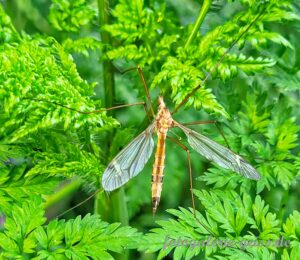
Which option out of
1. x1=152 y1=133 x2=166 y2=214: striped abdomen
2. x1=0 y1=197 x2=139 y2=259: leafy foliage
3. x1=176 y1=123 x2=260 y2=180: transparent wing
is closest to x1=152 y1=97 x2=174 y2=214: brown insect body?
x1=152 y1=133 x2=166 y2=214: striped abdomen

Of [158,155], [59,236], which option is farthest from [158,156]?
[59,236]

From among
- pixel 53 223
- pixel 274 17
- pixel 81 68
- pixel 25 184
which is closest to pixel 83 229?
pixel 53 223

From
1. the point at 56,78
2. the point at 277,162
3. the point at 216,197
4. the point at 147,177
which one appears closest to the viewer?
the point at 56,78

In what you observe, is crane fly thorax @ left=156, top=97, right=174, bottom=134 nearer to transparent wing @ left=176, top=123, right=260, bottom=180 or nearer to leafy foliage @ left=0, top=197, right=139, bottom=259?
transparent wing @ left=176, top=123, right=260, bottom=180

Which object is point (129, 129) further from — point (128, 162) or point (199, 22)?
point (199, 22)

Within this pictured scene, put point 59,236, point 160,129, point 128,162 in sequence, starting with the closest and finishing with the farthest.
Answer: point 59,236 < point 128,162 < point 160,129

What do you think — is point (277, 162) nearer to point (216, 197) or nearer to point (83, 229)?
point (216, 197)

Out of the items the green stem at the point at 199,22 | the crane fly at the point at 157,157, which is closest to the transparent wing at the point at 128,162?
the crane fly at the point at 157,157
